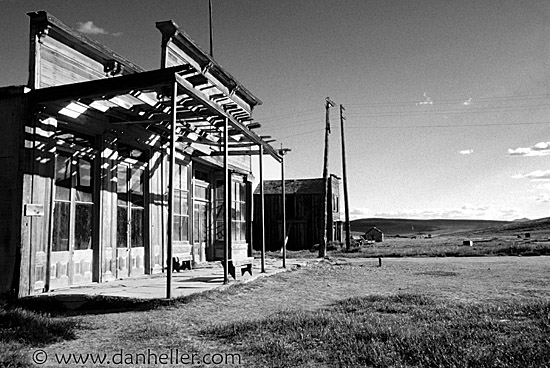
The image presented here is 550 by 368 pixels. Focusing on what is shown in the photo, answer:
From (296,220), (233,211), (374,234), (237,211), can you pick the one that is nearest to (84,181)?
(233,211)

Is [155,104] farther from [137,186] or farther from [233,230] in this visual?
[233,230]

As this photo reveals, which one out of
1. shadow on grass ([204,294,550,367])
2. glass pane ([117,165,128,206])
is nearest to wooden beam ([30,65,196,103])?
glass pane ([117,165,128,206])

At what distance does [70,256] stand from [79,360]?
199 inches

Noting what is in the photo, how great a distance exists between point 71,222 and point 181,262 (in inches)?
180

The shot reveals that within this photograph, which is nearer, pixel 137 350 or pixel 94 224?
pixel 137 350

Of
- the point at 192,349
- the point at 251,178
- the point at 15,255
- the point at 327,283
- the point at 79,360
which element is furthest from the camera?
→ the point at 251,178

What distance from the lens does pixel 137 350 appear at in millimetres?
5582

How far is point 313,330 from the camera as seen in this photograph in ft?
20.2

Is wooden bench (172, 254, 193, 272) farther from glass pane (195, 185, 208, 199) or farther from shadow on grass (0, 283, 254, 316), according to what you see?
shadow on grass (0, 283, 254, 316)

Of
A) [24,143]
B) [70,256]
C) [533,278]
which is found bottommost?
[533,278]

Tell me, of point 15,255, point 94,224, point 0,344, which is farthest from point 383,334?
point 94,224

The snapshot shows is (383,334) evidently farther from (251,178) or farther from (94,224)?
(251,178)

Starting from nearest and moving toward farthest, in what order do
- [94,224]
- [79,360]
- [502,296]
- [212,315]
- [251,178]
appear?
[79,360] → [212,315] → [502,296] → [94,224] → [251,178]

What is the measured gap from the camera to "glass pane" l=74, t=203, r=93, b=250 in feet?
33.1
